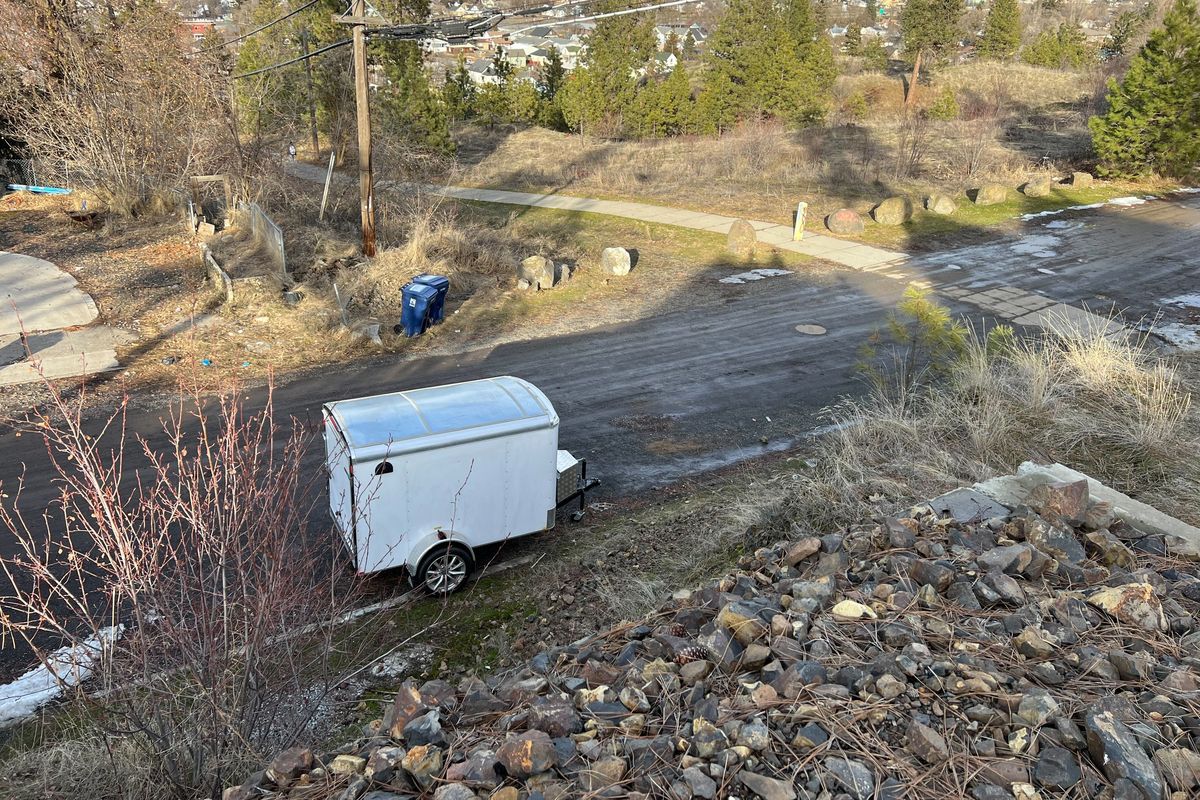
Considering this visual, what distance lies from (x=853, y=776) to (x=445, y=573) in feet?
16.2

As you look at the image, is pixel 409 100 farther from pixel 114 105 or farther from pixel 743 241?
pixel 743 241

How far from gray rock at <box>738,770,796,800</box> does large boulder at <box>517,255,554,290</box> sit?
1423 cm

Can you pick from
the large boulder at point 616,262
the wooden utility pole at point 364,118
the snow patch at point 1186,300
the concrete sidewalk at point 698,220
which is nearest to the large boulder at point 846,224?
the concrete sidewalk at point 698,220

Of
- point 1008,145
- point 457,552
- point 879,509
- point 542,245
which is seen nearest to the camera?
point 879,509

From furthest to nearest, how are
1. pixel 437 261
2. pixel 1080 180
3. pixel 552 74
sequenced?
1. pixel 552 74
2. pixel 1080 180
3. pixel 437 261

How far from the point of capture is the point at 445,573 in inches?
300

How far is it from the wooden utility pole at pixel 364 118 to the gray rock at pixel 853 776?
14253 millimetres

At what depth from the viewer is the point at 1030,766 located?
334 cm

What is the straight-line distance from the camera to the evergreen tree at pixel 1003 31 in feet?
160

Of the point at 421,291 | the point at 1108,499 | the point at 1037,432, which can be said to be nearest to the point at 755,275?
the point at 421,291

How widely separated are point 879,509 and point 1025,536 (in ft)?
5.27

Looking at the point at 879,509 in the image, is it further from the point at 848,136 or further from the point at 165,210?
the point at 848,136

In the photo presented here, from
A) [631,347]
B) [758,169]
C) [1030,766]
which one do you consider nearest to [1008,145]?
[758,169]

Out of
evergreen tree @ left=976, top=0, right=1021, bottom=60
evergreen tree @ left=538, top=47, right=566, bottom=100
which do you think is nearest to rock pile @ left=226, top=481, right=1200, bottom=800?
evergreen tree @ left=538, top=47, right=566, bottom=100
